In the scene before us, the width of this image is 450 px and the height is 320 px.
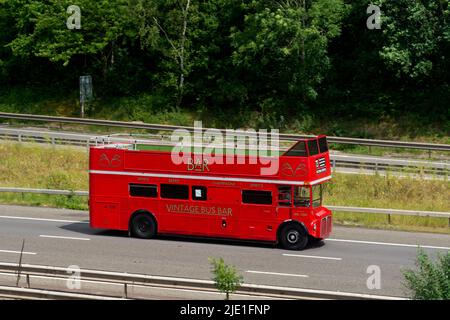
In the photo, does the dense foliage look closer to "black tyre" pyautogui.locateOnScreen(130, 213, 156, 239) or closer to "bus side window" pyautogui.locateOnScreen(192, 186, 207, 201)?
"bus side window" pyautogui.locateOnScreen(192, 186, 207, 201)

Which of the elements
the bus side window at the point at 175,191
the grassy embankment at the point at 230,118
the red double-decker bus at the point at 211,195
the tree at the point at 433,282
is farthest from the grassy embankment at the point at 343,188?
the tree at the point at 433,282

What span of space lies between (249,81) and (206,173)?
81.9 ft

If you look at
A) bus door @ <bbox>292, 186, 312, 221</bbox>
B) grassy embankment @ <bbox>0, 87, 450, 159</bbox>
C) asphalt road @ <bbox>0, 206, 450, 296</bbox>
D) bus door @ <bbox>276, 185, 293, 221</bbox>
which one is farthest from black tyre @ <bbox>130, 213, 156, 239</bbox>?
grassy embankment @ <bbox>0, 87, 450, 159</bbox>

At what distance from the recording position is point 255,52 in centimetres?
4644

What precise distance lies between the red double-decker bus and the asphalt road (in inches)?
19.9

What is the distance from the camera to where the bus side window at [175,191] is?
2559 centimetres

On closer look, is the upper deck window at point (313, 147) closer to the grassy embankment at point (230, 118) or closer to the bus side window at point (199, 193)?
the bus side window at point (199, 193)

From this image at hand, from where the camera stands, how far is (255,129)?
154ft

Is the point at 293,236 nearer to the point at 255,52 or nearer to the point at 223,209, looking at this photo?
the point at 223,209

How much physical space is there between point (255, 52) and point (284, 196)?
2290cm

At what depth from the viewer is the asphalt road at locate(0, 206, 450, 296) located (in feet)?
69.7

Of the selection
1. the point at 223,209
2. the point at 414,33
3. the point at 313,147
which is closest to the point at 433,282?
the point at 313,147
